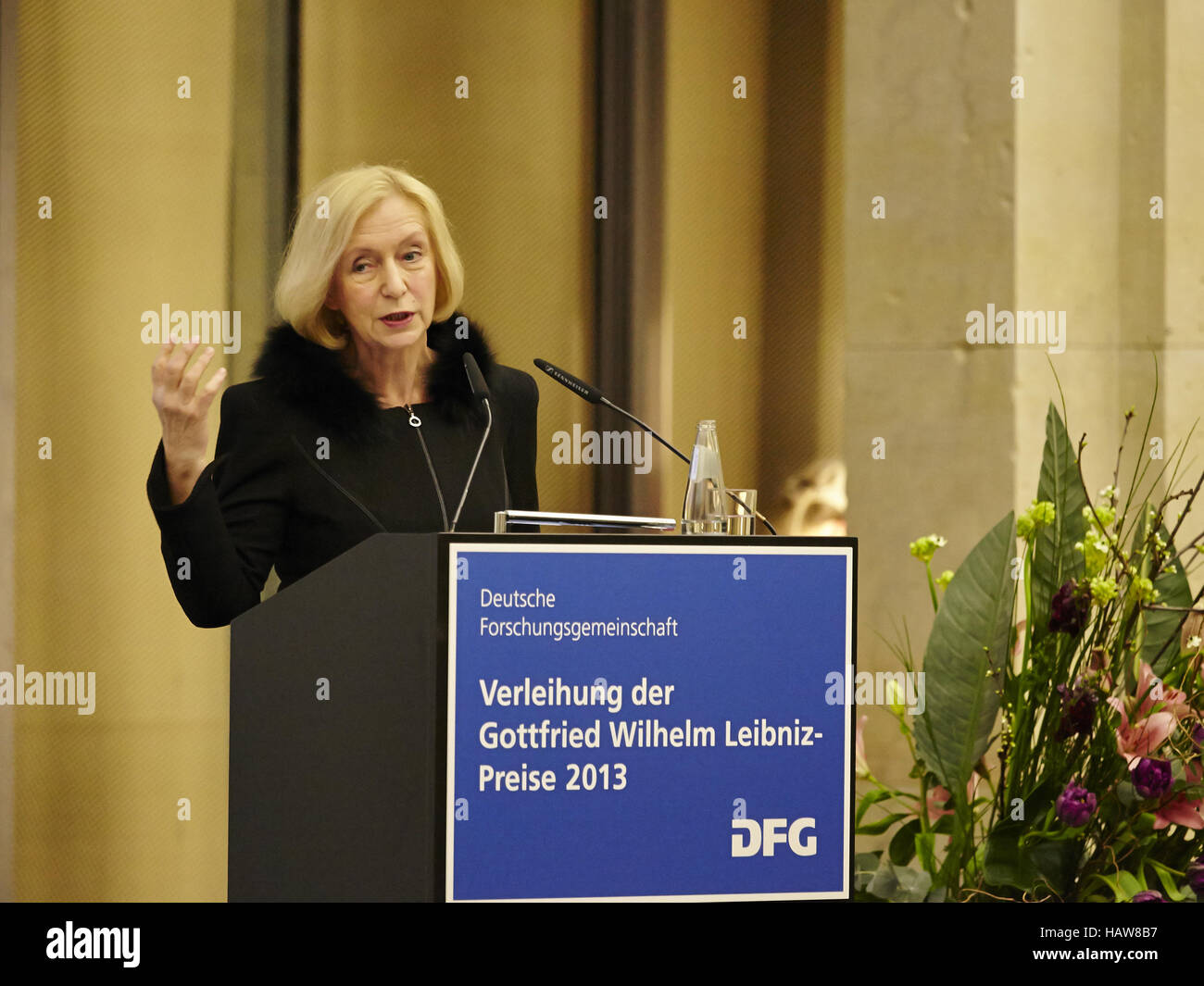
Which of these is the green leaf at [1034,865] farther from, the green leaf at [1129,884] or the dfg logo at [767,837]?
the dfg logo at [767,837]

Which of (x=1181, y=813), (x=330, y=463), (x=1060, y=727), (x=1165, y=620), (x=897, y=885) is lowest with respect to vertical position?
(x=897, y=885)

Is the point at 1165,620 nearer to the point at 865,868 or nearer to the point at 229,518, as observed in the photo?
the point at 865,868

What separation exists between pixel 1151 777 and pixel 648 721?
0.68m

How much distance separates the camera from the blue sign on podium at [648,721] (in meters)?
1.31

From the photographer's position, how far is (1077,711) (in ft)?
5.41

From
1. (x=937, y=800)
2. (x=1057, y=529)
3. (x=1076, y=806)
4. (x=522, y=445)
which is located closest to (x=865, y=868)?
(x=937, y=800)

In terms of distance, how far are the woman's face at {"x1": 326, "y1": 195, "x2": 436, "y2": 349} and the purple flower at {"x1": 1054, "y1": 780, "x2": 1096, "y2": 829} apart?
5.60 feet

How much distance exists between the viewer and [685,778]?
1.36 meters

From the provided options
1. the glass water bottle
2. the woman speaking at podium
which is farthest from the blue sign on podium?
the woman speaking at podium

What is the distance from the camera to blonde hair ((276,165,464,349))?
9.29 feet

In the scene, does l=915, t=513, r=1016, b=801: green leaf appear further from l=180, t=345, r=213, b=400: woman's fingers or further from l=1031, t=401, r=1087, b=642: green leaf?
l=180, t=345, r=213, b=400: woman's fingers

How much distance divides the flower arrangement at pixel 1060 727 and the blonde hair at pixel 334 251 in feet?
4.81

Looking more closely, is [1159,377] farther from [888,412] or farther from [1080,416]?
[888,412]
